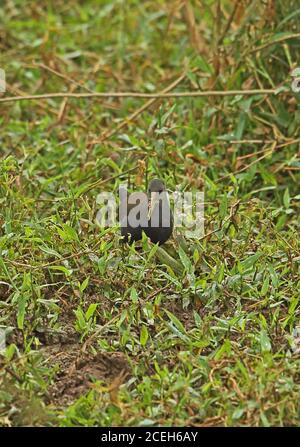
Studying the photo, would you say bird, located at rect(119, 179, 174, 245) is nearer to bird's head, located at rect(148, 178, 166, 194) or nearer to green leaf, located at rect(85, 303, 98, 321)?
bird's head, located at rect(148, 178, 166, 194)

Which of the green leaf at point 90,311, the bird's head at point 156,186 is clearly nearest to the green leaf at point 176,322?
the green leaf at point 90,311

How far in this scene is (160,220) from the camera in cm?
386

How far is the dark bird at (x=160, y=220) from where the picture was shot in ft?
12.6

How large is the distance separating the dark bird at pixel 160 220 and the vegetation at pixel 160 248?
0.21ft

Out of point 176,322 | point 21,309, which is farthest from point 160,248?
point 21,309

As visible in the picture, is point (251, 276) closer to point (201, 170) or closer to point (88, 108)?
point (201, 170)

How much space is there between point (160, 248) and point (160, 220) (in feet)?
0.35

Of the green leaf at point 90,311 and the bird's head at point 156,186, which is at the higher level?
the bird's head at point 156,186

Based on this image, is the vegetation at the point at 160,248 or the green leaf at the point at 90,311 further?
the green leaf at the point at 90,311

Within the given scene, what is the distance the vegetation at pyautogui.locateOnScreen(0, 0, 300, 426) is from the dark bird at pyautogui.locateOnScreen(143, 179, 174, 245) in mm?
63

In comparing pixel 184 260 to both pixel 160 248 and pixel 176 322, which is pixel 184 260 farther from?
pixel 176 322

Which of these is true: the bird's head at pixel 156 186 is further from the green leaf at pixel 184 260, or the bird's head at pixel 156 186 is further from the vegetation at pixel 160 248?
the green leaf at pixel 184 260

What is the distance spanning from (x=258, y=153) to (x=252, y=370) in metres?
1.55
